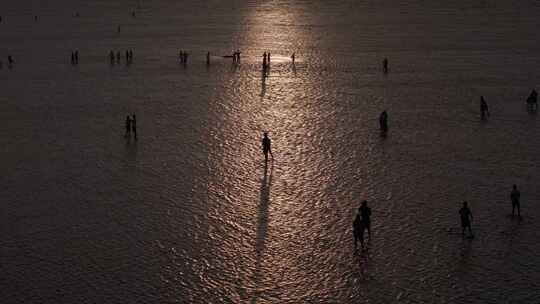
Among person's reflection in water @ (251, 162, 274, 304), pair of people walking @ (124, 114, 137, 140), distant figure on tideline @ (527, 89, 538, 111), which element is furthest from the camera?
distant figure on tideline @ (527, 89, 538, 111)

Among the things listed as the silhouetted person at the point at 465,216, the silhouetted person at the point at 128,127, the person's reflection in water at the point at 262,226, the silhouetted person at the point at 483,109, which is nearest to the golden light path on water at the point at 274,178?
the person's reflection in water at the point at 262,226

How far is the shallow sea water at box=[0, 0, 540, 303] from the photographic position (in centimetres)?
1939

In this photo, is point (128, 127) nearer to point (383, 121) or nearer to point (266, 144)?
point (266, 144)

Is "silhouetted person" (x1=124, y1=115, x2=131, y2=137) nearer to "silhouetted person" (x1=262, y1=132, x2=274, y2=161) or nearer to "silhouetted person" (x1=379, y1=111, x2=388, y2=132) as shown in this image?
"silhouetted person" (x1=262, y1=132, x2=274, y2=161)

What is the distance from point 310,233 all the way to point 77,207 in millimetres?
8665

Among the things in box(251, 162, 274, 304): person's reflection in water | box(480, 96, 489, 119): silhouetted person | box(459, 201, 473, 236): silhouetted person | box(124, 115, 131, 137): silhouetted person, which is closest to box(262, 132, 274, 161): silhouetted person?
box(251, 162, 274, 304): person's reflection in water

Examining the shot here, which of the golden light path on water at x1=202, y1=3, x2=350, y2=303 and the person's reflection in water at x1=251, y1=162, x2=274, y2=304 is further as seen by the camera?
the golden light path on water at x1=202, y1=3, x2=350, y2=303

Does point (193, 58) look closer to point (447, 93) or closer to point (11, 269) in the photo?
point (447, 93)

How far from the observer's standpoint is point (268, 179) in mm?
28109

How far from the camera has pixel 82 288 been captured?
61.8 feet

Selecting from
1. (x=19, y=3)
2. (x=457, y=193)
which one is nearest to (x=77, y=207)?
(x=457, y=193)

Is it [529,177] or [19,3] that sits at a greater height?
[19,3]

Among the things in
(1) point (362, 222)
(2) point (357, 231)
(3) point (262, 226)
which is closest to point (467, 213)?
(1) point (362, 222)

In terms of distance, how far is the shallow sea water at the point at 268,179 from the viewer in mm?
19391
